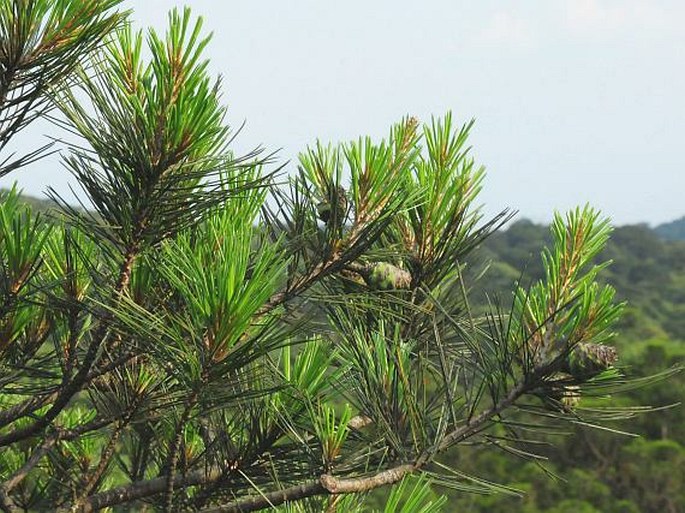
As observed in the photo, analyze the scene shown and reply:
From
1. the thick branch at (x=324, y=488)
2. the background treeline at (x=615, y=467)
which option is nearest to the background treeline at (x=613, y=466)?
the background treeline at (x=615, y=467)

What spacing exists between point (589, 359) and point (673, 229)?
117m

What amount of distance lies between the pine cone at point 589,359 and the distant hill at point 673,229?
111 meters

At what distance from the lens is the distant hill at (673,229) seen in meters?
105

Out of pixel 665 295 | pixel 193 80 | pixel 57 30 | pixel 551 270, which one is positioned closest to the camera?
pixel 193 80

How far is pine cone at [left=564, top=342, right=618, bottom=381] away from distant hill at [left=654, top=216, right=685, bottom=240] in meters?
111

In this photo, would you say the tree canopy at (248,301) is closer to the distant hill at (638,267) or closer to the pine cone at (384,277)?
the pine cone at (384,277)

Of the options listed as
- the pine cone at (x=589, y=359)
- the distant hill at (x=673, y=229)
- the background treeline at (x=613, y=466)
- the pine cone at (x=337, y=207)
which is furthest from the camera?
the distant hill at (x=673, y=229)

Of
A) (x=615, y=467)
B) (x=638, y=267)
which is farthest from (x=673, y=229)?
(x=615, y=467)

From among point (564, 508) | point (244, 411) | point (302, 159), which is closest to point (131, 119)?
point (302, 159)

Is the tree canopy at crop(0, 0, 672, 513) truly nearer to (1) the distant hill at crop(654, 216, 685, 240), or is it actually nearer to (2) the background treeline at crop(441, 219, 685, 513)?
(2) the background treeline at crop(441, 219, 685, 513)

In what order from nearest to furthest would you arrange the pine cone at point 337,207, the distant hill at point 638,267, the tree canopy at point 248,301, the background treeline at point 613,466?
the tree canopy at point 248,301 → the pine cone at point 337,207 → the background treeline at point 613,466 → the distant hill at point 638,267

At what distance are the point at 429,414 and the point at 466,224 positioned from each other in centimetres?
36

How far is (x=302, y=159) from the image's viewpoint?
4.88 ft

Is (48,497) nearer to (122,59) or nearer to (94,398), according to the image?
(94,398)
